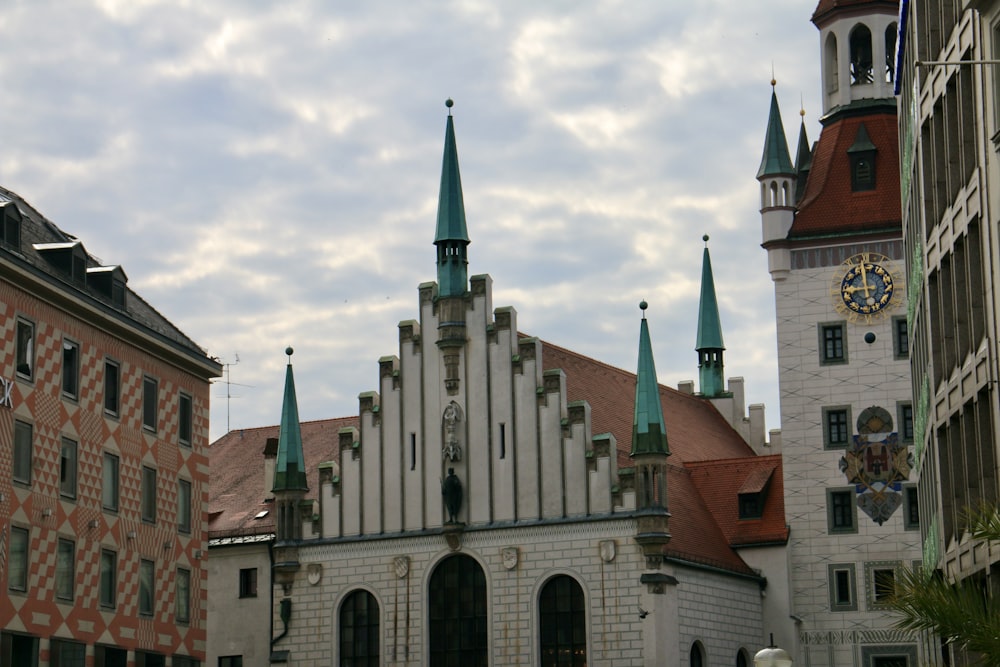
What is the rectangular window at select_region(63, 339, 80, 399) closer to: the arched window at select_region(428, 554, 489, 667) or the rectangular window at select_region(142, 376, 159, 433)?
the rectangular window at select_region(142, 376, 159, 433)

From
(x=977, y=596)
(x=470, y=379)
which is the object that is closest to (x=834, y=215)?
(x=470, y=379)

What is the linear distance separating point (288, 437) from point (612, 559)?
13.8m

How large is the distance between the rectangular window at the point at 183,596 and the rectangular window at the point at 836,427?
81.7ft

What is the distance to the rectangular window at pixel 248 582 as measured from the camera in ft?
229

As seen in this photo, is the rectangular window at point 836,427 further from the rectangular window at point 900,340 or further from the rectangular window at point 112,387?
the rectangular window at point 112,387

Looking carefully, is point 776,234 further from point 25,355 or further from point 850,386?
point 25,355

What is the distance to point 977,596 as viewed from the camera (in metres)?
22.4

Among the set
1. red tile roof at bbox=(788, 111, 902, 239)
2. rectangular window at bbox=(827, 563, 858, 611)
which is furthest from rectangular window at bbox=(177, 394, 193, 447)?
red tile roof at bbox=(788, 111, 902, 239)

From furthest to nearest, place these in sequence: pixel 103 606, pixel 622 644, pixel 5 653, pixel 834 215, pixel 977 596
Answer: pixel 834 215
pixel 622 644
pixel 103 606
pixel 5 653
pixel 977 596

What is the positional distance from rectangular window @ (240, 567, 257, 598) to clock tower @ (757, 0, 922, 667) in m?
20.7

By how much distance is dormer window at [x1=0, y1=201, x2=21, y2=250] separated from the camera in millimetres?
49844

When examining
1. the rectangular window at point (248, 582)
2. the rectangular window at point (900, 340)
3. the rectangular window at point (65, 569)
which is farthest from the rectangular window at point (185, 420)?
the rectangular window at point (900, 340)

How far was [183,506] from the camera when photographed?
58.3 m

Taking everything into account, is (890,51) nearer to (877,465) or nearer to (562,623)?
(877,465)
